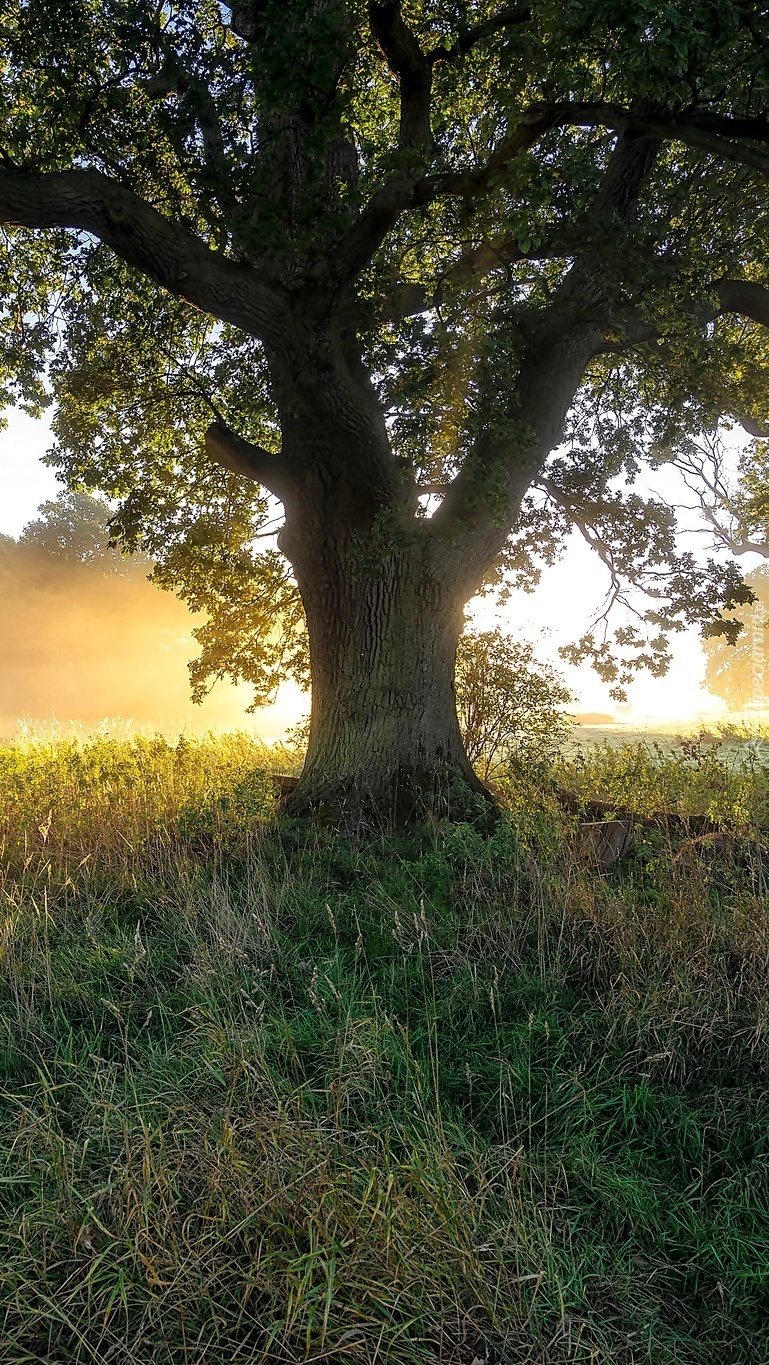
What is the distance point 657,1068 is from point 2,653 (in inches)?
2022

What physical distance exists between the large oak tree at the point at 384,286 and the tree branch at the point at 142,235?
0.03m

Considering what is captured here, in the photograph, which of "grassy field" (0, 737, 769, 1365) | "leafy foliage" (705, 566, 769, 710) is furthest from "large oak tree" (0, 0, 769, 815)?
"leafy foliage" (705, 566, 769, 710)

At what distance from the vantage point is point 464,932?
13.7ft

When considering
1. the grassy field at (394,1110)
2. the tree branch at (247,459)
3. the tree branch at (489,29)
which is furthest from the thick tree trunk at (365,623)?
the tree branch at (489,29)

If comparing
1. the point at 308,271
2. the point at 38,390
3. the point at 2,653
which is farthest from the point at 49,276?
the point at 2,653

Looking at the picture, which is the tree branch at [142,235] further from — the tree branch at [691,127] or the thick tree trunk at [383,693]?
the tree branch at [691,127]

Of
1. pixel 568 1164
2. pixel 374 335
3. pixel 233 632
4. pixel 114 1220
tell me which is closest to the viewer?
pixel 114 1220

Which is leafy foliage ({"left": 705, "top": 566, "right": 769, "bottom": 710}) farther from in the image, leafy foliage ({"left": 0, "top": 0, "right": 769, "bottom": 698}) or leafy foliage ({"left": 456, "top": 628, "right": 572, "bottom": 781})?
leafy foliage ({"left": 456, "top": 628, "right": 572, "bottom": 781})

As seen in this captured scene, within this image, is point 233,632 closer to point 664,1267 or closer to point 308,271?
point 308,271

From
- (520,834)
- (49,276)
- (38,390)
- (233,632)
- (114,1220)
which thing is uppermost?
(49,276)

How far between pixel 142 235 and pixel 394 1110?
263 inches

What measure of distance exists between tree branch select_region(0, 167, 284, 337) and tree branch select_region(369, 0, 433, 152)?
6.27ft

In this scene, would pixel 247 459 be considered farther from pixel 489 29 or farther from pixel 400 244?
pixel 489 29

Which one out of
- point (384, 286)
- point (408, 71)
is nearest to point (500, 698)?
point (384, 286)
